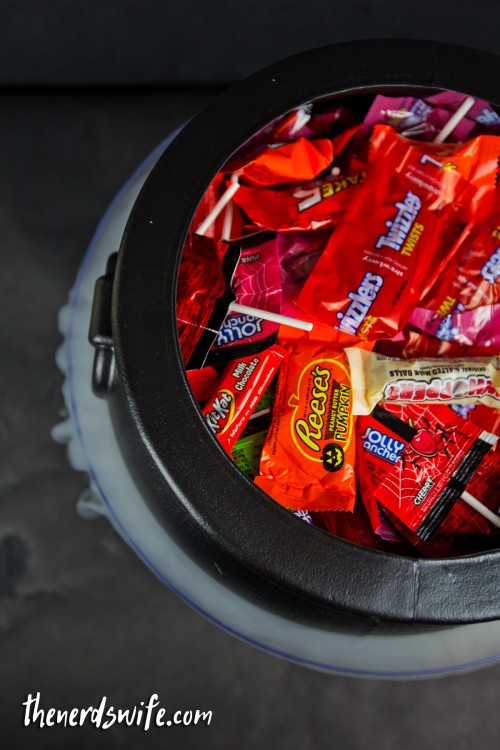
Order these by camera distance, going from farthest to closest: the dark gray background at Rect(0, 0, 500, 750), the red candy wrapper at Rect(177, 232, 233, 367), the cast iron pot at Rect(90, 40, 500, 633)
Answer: the dark gray background at Rect(0, 0, 500, 750)
the red candy wrapper at Rect(177, 232, 233, 367)
the cast iron pot at Rect(90, 40, 500, 633)

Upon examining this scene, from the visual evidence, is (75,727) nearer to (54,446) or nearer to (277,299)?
(54,446)

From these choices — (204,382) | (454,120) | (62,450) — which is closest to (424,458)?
(204,382)

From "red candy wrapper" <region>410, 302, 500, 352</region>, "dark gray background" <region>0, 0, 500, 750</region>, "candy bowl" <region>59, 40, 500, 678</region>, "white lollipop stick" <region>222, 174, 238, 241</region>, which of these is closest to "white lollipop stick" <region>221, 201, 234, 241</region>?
"white lollipop stick" <region>222, 174, 238, 241</region>

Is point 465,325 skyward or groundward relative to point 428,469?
skyward

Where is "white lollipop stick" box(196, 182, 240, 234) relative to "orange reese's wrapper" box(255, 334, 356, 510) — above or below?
above

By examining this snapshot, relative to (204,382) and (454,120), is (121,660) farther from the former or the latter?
(454,120)

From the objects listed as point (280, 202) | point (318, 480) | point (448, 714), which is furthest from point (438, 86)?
point (448, 714)

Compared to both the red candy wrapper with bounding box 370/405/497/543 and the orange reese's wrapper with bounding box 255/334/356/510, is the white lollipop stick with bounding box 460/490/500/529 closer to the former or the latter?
the red candy wrapper with bounding box 370/405/497/543
